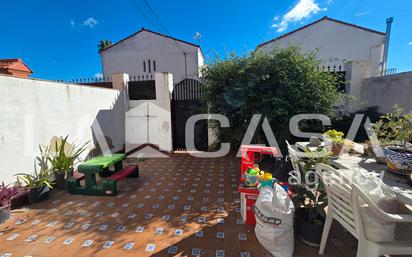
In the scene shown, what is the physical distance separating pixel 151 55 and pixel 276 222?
1328 cm

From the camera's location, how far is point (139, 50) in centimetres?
1315

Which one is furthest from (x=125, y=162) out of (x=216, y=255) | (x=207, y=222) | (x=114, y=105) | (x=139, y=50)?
(x=139, y=50)

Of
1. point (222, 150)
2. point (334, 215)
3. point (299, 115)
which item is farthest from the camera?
point (222, 150)

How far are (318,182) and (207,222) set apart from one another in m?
1.48

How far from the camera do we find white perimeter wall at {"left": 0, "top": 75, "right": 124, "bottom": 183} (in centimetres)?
310

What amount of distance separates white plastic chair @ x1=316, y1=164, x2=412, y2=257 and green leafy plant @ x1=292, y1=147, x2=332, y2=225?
17 cm

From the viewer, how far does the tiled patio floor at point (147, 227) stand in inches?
84.7

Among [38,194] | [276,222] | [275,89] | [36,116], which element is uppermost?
[275,89]

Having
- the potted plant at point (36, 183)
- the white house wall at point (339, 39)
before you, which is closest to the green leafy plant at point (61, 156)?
the potted plant at point (36, 183)

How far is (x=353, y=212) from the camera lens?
61.5 inches

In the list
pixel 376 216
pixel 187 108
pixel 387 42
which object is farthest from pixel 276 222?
pixel 387 42

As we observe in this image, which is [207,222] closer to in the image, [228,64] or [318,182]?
[318,182]

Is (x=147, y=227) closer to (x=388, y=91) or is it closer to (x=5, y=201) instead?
(x=5, y=201)

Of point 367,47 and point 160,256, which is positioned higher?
point 367,47
